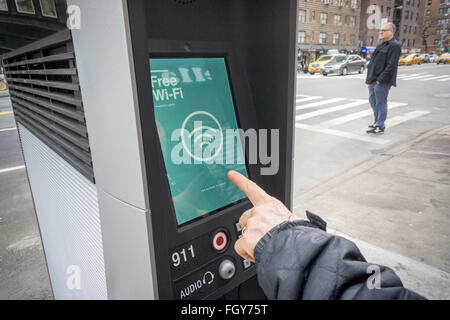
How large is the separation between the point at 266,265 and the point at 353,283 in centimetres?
19

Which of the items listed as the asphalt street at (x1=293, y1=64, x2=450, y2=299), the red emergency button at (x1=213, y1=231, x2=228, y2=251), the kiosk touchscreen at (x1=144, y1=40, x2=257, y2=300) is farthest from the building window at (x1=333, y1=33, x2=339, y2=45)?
the red emergency button at (x1=213, y1=231, x2=228, y2=251)

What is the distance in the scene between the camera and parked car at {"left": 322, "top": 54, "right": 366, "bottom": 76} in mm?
19922

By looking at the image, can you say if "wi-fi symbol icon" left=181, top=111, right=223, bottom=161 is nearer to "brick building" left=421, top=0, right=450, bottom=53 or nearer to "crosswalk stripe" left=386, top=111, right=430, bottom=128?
"crosswalk stripe" left=386, top=111, right=430, bottom=128

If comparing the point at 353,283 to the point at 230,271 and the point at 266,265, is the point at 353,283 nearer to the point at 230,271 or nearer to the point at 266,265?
the point at 266,265

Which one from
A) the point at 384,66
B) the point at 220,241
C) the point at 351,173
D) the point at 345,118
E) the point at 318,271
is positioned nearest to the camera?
the point at 318,271

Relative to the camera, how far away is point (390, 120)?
7156mm

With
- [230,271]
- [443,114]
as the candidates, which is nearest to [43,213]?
[230,271]

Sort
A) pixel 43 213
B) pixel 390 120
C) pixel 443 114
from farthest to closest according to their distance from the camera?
pixel 443 114
pixel 390 120
pixel 43 213

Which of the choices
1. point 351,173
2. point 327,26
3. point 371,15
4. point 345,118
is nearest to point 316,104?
point 345,118

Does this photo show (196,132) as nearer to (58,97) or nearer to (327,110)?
(58,97)

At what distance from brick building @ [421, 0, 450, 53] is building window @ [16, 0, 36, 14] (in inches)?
2636

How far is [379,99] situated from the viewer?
5570 millimetres

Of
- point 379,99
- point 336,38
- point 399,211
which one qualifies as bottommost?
point 399,211

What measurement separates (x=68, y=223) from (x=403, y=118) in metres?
7.68
